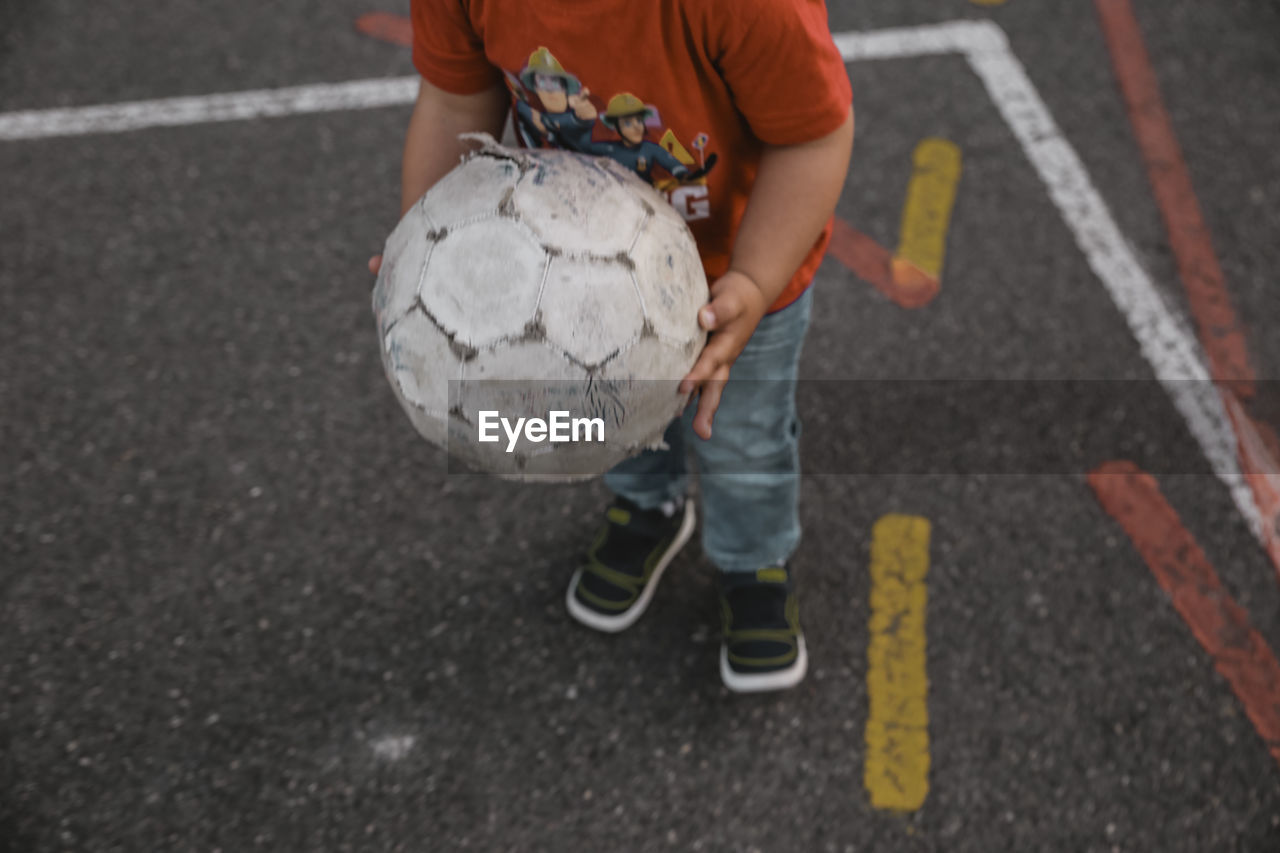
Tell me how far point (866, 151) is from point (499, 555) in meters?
1.78

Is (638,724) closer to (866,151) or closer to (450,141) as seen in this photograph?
(450,141)

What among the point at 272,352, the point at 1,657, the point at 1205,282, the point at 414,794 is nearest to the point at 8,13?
the point at 272,352

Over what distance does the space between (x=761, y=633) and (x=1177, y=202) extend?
6.43 feet

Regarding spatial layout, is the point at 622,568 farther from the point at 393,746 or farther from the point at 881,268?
the point at 881,268

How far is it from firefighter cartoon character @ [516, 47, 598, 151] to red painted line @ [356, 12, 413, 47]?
224cm

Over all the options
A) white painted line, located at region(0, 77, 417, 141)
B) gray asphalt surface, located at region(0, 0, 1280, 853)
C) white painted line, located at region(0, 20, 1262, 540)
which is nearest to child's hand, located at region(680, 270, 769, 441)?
gray asphalt surface, located at region(0, 0, 1280, 853)

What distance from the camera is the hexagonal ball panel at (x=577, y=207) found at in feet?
4.18

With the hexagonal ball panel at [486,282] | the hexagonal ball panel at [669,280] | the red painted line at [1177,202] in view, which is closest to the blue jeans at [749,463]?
the hexagonal ball panel at [669,280]

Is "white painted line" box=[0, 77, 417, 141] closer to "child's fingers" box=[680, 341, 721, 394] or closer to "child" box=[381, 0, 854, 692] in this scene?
"child" box=[381, 0, 854, 692]

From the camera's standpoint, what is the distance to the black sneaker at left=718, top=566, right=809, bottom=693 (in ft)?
6.58

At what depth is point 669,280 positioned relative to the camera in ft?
4.33

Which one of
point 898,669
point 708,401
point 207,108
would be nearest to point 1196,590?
point 898,669

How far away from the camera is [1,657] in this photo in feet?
6.93
